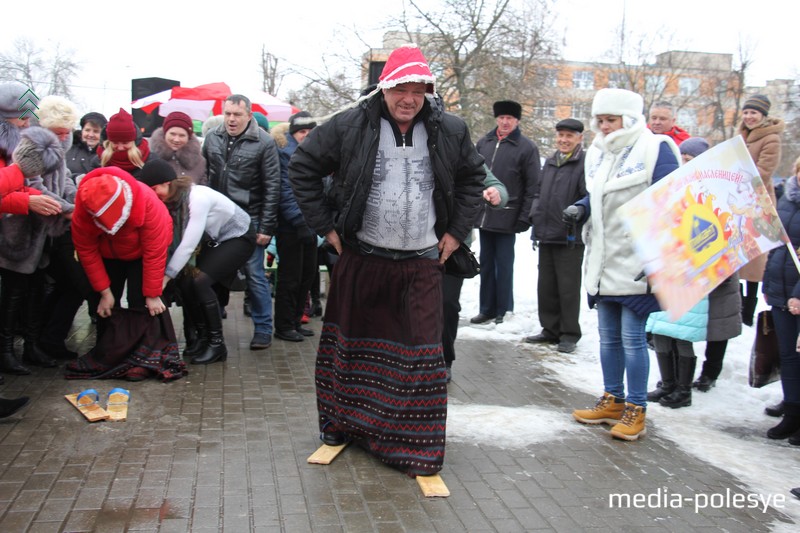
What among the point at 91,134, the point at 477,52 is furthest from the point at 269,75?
the point at 91,134

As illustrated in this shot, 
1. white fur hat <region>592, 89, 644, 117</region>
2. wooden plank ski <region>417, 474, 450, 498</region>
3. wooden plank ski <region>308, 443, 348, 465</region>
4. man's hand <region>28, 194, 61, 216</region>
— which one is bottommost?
wooden plank ski <region>417, 474, 450, 498</region>

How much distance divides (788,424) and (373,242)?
10.2 feet

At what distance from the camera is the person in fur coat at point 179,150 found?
6918 millimetres

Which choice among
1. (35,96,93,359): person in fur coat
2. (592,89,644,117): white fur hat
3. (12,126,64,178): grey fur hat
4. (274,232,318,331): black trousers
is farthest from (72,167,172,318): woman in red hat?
(592,89,644,117): white fur hat

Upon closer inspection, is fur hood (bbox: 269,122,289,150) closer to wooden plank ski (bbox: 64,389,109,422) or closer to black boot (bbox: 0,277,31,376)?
black boot (bbox: 0,277,31,376)

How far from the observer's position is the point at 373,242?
4.53 m

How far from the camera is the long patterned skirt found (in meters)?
4.38

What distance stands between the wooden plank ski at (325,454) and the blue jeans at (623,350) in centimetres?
196

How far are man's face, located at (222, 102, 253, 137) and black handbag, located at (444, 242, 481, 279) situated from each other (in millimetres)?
3021

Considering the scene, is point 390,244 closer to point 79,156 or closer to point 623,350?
point 623,350

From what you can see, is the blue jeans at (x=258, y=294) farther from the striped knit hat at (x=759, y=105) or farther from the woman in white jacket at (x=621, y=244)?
the striped knit hat at (x=759, y=105)

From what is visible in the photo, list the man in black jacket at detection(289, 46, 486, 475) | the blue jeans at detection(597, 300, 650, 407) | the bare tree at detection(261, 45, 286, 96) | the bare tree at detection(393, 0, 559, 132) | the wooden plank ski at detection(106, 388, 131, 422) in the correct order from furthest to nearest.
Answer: the bare tree at detection(261, 45, 286, 96) < the bare tree at detection(393, 0, 559, 132) < the blue jeans at detection(597, 300, 650, 407) < the wooden plank ski at detection(106, 388, 131, 422) < the man in black jacket at detection(289, 46, 486, 475)

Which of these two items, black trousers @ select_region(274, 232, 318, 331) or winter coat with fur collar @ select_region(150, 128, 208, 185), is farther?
black trousers @ select_region(274, 232, 318, 331)

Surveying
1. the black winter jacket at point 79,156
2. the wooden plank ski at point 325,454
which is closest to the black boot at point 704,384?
the wooden plank ski at point 325,454
